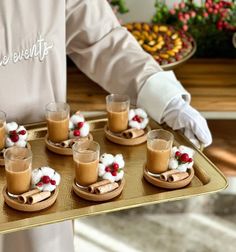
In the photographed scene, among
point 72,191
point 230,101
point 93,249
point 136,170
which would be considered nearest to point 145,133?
point 136,170

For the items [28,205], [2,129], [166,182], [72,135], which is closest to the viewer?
[28,205]

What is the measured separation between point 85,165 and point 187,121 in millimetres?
349

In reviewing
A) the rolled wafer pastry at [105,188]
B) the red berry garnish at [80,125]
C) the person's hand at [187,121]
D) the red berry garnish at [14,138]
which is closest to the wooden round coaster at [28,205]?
the rolled wafer pastry at [105,188]

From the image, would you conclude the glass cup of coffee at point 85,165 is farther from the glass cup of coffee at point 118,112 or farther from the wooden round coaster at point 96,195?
the glass cup of coffee at point 118,112

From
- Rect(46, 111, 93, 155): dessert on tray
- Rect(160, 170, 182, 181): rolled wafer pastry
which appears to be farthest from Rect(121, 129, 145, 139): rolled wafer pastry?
Rect(160, 170, 182, 181): rolled wafer pastry

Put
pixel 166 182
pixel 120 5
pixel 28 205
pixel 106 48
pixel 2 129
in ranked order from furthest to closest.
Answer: pixel 120 5 → pixel 106 48 → pixel 2 129 → pixel 166 182 → pixel 28 205

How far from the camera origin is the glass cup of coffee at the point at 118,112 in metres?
1.67

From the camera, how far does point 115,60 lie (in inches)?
68.9

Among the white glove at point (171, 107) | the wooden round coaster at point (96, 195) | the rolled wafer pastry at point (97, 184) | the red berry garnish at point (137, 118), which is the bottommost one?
the wooden round coaster at point (96, 195)

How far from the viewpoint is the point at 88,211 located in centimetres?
135

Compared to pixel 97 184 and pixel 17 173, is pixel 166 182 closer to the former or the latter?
pixel 97 184

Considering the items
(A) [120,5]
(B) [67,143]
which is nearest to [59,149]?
(B) [67,143]

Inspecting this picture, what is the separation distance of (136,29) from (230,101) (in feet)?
1.95

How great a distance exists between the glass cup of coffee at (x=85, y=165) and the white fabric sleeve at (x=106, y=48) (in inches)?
13.2
